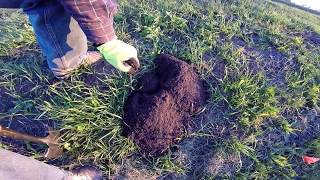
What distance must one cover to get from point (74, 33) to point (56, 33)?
0.14 meters

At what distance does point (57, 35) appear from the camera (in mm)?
2867

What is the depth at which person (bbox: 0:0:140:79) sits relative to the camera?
2.33m

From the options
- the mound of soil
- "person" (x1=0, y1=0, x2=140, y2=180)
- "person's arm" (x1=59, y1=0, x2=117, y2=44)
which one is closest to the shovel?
"person" (x1=0, y1=0, x2=140, y2=180)

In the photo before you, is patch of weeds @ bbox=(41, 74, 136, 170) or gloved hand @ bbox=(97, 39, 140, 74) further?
patch of weeds @ bbox=(41, 74, 136, 170)

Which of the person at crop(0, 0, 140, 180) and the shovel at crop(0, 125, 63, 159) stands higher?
the person at crop(0, 0, 140, 180)

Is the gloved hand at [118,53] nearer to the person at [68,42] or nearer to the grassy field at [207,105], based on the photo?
the person at [68,42]

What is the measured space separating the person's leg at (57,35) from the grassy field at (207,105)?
0.47 feet

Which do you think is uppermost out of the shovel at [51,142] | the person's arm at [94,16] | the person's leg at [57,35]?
the person's arm at [94,16]

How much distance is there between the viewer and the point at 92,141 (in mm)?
2832

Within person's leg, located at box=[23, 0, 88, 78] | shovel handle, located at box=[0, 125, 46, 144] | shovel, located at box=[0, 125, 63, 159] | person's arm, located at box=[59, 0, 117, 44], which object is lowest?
shovel, located at box=[0, 125, 63, 159]

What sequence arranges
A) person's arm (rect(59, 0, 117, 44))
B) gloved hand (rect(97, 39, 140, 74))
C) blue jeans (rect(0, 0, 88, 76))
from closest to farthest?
person's arm (rect(59, 0, 117, 44))
gloved hand (rect(97, 39, 140, 74))
blue jeans (rect(0, 0, 88, 76))

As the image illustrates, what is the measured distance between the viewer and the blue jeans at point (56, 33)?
2693 millimetres

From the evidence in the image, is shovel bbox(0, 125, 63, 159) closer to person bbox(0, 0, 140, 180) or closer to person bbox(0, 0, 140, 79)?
person bbox(0, 0, 140, 180)

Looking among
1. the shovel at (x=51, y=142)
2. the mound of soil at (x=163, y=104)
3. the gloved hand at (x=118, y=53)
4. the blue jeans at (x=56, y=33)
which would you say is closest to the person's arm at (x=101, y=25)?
the gloved hand at (x=118, y=53)
